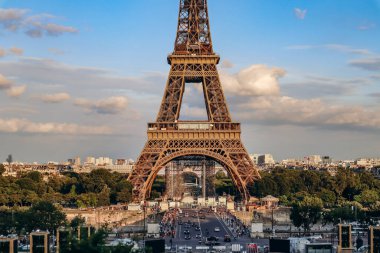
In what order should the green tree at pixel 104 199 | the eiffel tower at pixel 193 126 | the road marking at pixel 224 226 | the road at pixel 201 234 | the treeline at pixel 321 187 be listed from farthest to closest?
1. the green tree at pixel 104 199
2. the treeline at pixel 321 187
3. the eiffel tower at pixel 193 126
4. the road marking at pixel 224 226
5. the road at pixel 201 234

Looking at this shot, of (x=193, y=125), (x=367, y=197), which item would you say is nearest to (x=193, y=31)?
(x=193, y=125)

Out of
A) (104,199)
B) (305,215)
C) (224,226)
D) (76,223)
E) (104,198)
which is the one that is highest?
(104,198)

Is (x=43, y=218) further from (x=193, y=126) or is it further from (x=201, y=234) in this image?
(x=193, y=126)

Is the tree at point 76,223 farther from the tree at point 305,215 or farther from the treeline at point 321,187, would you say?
the treeline at point 321,187

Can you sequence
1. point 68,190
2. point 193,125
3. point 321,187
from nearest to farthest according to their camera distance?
point 193,125
point 321,187
point 68,190

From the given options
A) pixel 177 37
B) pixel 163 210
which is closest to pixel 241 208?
pixel 163 210

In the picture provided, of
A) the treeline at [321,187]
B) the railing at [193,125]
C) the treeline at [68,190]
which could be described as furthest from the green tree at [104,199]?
the treeline at [321,187]

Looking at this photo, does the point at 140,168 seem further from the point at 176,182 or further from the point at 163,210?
the point at 176,182
